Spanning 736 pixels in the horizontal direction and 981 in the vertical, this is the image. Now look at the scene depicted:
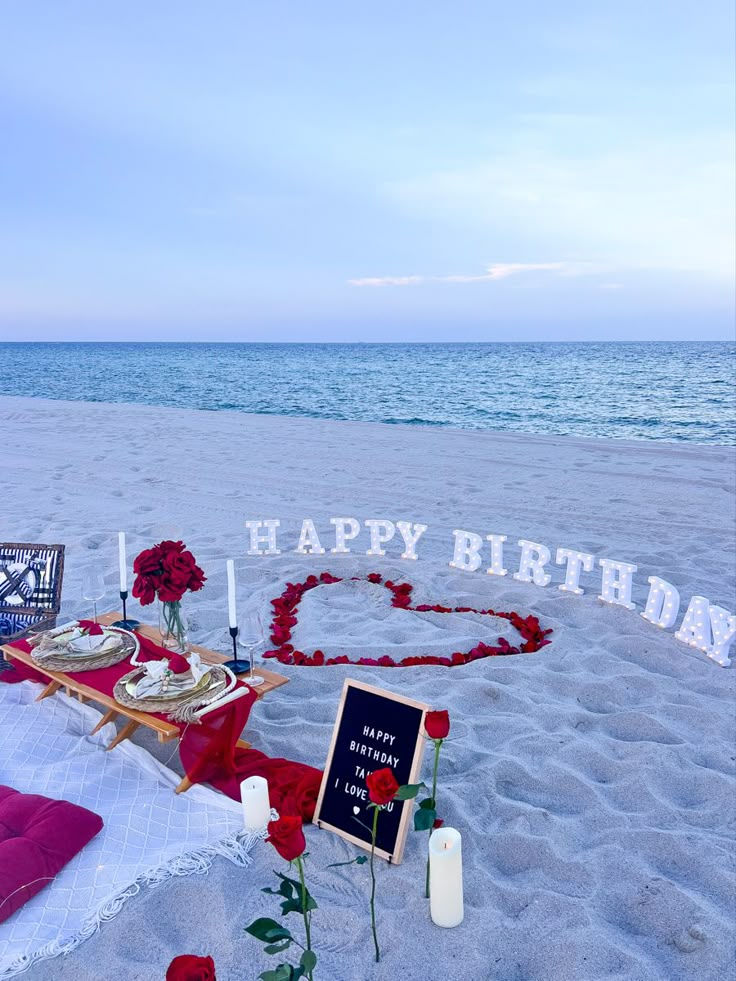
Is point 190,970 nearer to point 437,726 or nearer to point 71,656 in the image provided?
point 437,726

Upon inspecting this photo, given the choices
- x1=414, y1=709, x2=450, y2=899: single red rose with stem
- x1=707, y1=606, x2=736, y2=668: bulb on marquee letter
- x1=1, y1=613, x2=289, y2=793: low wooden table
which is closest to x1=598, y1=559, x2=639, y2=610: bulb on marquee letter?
x1=707, y1=606, x2=736, y2=668: bulb on marquee letter

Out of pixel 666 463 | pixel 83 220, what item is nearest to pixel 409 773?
pixel 666 463

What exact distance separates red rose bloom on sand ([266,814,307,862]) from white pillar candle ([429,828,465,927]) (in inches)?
37.0

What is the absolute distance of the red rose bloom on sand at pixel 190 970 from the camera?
4.33 feet

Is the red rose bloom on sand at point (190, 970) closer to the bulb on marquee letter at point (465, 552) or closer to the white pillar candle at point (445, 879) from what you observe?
the white pillar candle at point (445, 879)

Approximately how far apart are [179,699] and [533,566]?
12.1 feet

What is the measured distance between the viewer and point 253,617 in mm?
3764

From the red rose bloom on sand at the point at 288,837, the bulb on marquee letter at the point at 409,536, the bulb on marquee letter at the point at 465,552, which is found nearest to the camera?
the red rose bloom on sand at the point at 288,837

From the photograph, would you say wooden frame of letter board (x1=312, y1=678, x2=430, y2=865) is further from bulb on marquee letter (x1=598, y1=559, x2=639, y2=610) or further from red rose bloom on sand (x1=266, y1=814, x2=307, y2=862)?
bulb on marquee letter (x1=598, y1=559, x2=639, y2=610)

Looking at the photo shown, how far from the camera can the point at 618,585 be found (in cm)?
546

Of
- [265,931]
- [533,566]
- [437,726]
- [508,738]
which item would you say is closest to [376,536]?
[533,566]

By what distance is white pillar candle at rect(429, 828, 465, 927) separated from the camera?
7.82ft

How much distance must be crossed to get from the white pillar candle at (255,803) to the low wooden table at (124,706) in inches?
15.7

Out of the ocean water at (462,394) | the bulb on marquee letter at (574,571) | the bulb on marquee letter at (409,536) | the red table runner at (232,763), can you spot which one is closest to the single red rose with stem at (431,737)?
the red table runner at (232,763)
